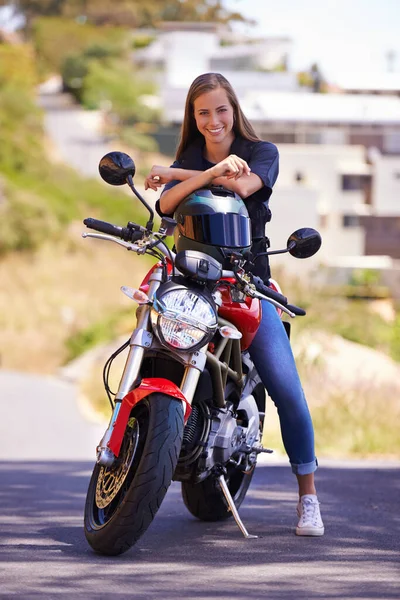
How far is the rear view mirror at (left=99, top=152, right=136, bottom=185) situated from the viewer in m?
5.54

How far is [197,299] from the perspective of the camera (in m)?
5.55

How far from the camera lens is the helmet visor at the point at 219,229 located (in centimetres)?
578

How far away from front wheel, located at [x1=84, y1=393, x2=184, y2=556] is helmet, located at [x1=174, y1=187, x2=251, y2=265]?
0.78 m

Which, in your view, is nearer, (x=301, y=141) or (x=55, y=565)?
(x=55, y=565)

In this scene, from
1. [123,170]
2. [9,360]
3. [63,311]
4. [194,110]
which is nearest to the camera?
[123,170]

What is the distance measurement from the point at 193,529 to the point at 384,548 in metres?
0.96

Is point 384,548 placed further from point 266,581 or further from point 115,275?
point 115,275

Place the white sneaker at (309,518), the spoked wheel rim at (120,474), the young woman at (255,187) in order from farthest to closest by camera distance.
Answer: the white sneaker at (309,518), the young woman at (255,187), the spoked wheel rim at (120,474)

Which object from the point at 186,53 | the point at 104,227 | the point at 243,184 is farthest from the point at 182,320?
the point at 186,53

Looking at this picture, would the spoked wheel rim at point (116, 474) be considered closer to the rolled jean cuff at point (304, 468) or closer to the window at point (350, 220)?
the rolled jean cuff at point (304, 468)

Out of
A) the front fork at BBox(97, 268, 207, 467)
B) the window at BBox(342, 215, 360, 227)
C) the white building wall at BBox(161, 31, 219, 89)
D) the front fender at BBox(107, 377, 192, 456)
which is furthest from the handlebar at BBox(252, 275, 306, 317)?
the white building wall at BBox(161, 31, 219, 89)

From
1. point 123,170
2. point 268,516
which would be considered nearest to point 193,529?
point 268,516

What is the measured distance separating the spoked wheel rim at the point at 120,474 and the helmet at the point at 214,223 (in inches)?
31.2

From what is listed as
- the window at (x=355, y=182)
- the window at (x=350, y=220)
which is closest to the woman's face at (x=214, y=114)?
the window at (x=350, y=220)
